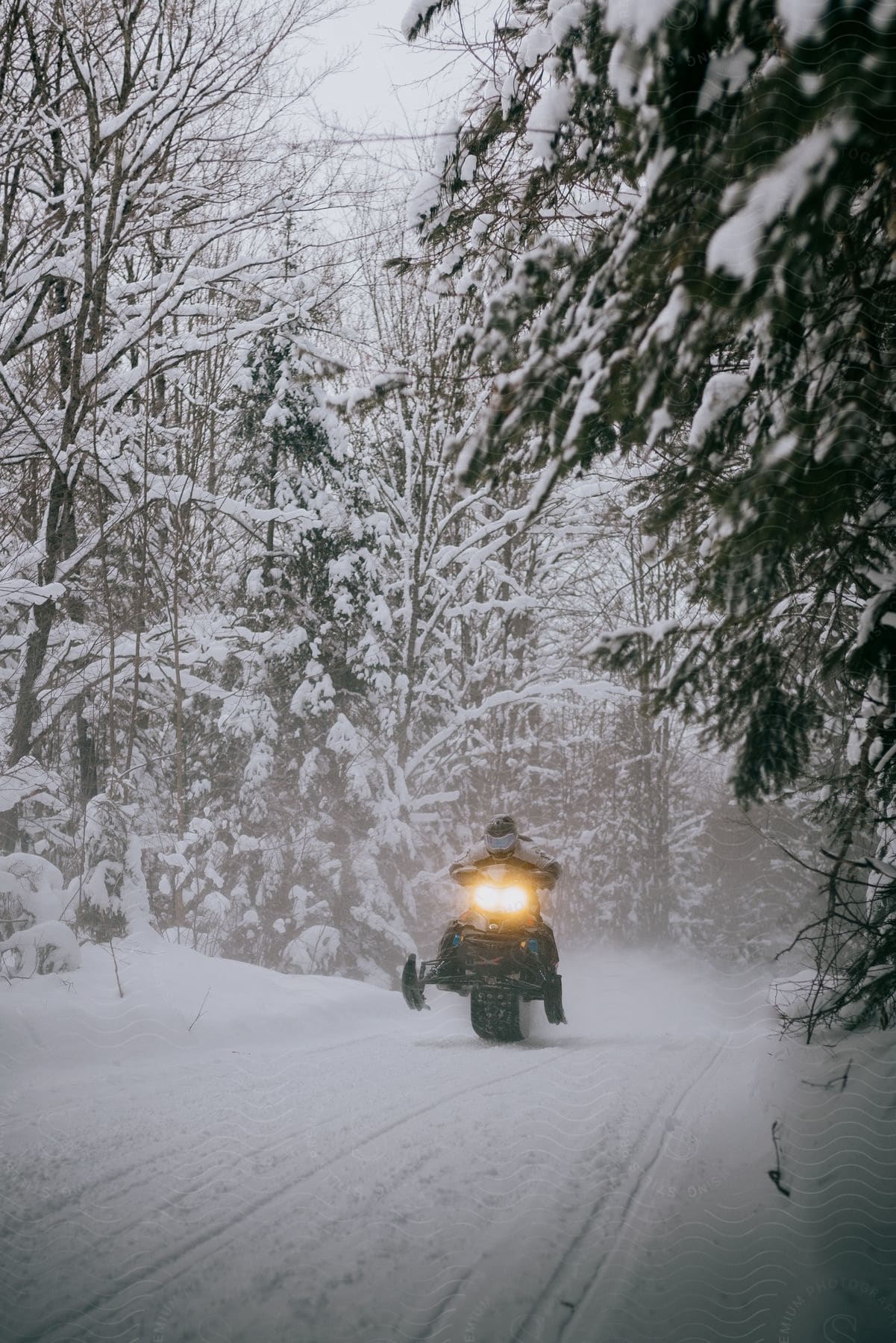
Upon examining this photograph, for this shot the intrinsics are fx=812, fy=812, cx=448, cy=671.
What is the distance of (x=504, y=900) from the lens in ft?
21.7

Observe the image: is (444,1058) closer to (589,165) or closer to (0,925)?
(0,925)

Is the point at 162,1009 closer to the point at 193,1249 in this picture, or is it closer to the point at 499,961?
the point at 499,961

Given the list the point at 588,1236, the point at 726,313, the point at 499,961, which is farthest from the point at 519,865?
the point at 726,313

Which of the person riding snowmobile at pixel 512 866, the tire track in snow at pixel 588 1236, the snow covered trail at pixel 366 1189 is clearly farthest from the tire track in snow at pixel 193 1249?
the person riding snowmobile at pixel 512 866

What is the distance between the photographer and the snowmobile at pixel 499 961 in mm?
6215

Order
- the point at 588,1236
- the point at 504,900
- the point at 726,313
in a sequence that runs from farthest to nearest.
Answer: the point at 504,900 → the point at 588,1236 → the point at 726,313

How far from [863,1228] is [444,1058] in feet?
10.6

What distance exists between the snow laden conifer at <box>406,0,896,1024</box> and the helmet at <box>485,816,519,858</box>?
279 centimetres

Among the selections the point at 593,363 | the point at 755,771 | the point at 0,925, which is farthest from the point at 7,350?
the point at 755,771

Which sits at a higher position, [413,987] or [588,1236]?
[588,1236]

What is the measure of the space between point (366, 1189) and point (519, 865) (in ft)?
12.4

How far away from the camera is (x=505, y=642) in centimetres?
1495

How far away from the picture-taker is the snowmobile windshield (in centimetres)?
668

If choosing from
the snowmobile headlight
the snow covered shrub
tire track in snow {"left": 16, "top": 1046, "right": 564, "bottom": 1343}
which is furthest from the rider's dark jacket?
the snow covered shrub
